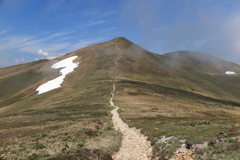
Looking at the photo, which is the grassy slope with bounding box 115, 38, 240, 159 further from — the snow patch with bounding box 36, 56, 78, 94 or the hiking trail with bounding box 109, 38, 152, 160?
the snow patch with bounding box 36, 56, 78, 94

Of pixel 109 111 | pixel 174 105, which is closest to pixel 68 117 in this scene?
pixel 109 111

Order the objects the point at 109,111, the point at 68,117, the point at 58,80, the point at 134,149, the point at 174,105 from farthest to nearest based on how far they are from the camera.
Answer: the point at 58,80
the point at 174,105
the point at 109,111
the point at 68,117
the point at 134,149

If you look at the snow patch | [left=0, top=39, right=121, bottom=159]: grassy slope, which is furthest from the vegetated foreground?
the snow patch

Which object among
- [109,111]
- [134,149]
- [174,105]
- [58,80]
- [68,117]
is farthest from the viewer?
[58,80]

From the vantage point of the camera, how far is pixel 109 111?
175 ft

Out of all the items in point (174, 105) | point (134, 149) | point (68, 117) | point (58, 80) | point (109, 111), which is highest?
point (58, 80)

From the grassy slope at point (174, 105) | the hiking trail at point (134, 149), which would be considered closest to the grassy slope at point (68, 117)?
the hiking trail at point (134, 149)

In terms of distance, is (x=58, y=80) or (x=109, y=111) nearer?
(x=109, y=111)

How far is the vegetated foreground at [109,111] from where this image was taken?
1621 cm

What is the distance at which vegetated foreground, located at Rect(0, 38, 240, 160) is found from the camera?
16209 mm

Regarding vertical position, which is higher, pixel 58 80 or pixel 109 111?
pixel 58 80

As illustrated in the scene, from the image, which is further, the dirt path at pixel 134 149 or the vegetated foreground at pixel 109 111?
the dirt path at pixel 134 149

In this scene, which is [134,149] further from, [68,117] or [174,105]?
[174,105]

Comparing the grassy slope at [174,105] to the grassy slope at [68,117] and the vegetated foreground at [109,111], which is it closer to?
the vegetated foreground at [109,111]
